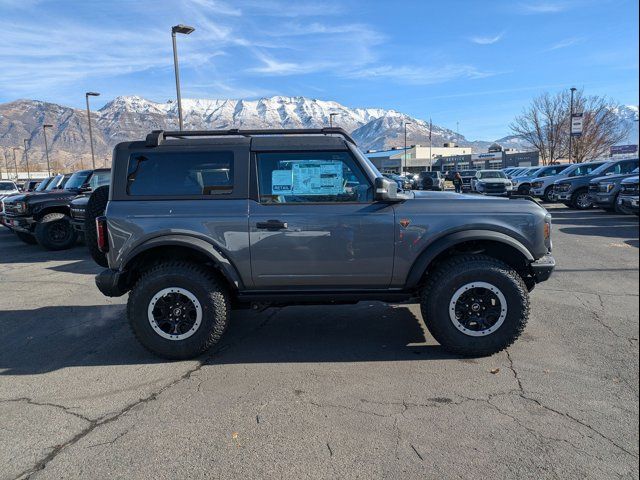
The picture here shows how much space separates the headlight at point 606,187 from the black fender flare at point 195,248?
13.8m

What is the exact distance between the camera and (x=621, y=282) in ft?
21.3

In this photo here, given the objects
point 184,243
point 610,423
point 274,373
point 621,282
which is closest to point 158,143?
point 184,243

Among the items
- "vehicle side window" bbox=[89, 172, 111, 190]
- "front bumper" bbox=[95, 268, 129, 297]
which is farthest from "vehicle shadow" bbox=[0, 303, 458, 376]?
"vehicle side window" bbox=[89, 172, 111, 190]

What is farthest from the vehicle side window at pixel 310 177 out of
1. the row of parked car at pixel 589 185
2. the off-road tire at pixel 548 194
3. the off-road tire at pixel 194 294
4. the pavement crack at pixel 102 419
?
the off-road tire at pixel 548 194

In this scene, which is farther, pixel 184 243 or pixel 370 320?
pixel 370 320

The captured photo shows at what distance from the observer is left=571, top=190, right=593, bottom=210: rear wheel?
16.6m

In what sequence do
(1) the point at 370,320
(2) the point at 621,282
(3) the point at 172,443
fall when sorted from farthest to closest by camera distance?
(2) the point at 621,282
(1) the point at 370,320
(3) the point at 172,443

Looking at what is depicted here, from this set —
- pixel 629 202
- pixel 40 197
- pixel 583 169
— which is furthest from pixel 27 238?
pixel 583 169

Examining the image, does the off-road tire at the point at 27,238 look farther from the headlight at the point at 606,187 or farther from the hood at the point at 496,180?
the hood at the point at 496,180

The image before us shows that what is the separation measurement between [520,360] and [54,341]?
4.73 metres

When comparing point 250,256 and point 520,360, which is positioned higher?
point 250,256

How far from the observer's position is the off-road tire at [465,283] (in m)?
4.05

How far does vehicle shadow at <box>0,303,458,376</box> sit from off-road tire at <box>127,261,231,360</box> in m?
0.19

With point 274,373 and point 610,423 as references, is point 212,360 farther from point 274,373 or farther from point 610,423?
point 610,423
